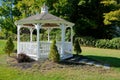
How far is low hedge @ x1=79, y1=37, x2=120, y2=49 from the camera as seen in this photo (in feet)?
116

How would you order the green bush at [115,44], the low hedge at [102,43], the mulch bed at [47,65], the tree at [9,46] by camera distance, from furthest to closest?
the low hedge at [102,43], the green bush at [115,44], the tree at [9,46], the mulch bed at [47,65]

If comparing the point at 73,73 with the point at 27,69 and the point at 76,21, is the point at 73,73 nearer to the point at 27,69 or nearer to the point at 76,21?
the point at 27,69

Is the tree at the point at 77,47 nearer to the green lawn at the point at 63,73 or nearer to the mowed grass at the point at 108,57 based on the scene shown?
the mowed grass at the point at 108,57

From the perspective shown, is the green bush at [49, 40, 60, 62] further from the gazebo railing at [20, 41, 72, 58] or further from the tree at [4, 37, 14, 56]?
the tree at [4, 37, 14, 56]

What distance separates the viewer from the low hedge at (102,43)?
35.2 metres

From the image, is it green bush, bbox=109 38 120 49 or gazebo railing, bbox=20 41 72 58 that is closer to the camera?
gazebo railing, bbox=20 41 72 58

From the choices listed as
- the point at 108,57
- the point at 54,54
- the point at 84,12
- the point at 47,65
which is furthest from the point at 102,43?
the point at 47,65

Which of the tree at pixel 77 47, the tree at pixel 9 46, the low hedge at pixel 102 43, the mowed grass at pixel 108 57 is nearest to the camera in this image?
the mowed grass at pixel 108 57

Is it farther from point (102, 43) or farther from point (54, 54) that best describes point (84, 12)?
point (54, 54)

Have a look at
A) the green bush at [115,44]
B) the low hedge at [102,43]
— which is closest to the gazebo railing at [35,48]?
the green bush at [115,44]

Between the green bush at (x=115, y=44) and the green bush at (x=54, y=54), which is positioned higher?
the green bush at (x=54, y=54)

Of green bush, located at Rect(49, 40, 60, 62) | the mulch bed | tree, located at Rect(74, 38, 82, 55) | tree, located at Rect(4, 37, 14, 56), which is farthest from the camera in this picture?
tree, located at Rect(74, 38, 82, 55)

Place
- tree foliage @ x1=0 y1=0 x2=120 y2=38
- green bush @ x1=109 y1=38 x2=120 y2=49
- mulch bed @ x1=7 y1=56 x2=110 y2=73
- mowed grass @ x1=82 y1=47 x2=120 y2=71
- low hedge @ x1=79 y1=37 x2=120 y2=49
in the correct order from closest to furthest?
1. mulch bed @ x1=7 y1=56 x2=110 y2=73
2. mowed grass @ x1=82 y1=47 x2=120 y2=71
3. green bush @ x1=109 y1=38 x2=120 y2=49
4. low hedge @ x1=79 y1=37 x2=120 y2=49
5. tree foliage @ x1=0 y1=0 x2=120 y2=38

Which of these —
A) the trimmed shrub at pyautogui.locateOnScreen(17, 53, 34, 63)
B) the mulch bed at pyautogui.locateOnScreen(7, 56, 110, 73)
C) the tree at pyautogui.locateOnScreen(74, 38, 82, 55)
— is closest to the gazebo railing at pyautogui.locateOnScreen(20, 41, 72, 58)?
the trimmed shrub at pyautogui.locateOnScreen(17, 53, 34, 63)
